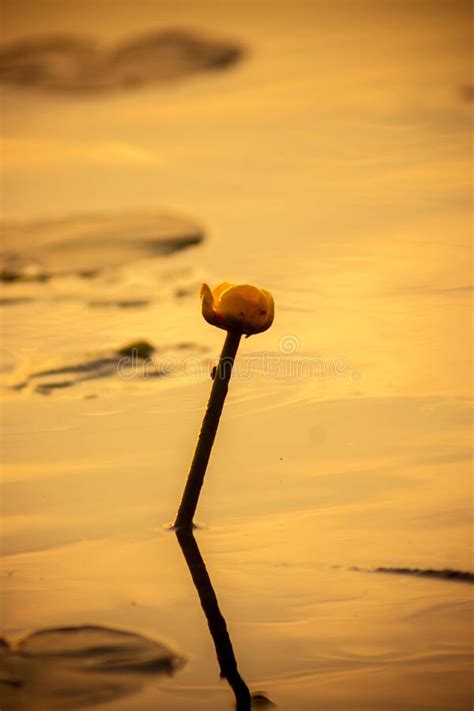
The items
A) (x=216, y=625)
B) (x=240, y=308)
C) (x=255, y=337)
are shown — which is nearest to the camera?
(x=216, y=625)

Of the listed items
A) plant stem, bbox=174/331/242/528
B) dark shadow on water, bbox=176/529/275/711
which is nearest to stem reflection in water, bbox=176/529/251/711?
dark shadow on water, bbox=176/529/275/711

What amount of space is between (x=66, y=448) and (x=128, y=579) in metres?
0.64

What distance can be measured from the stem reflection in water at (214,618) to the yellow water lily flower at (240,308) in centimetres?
40

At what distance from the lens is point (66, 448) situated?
258 centimetres

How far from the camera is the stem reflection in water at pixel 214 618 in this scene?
1.64m

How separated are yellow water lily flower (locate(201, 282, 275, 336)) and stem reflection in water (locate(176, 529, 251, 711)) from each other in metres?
0.40

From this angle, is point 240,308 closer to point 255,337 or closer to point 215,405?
point 215,405

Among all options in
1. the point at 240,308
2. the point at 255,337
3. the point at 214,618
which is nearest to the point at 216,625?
the point at 214,618

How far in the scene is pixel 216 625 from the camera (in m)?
1.83

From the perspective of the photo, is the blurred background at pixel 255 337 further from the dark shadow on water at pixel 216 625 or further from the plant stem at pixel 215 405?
the plant stem at pixel 215 405

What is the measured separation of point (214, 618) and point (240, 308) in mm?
503

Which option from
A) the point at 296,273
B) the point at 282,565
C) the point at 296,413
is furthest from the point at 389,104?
the point at 282,565

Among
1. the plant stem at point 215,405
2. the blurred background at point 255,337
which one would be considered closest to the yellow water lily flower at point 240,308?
the plant stem at point 215,405

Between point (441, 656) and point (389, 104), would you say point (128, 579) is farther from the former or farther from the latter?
point (389, 104)
